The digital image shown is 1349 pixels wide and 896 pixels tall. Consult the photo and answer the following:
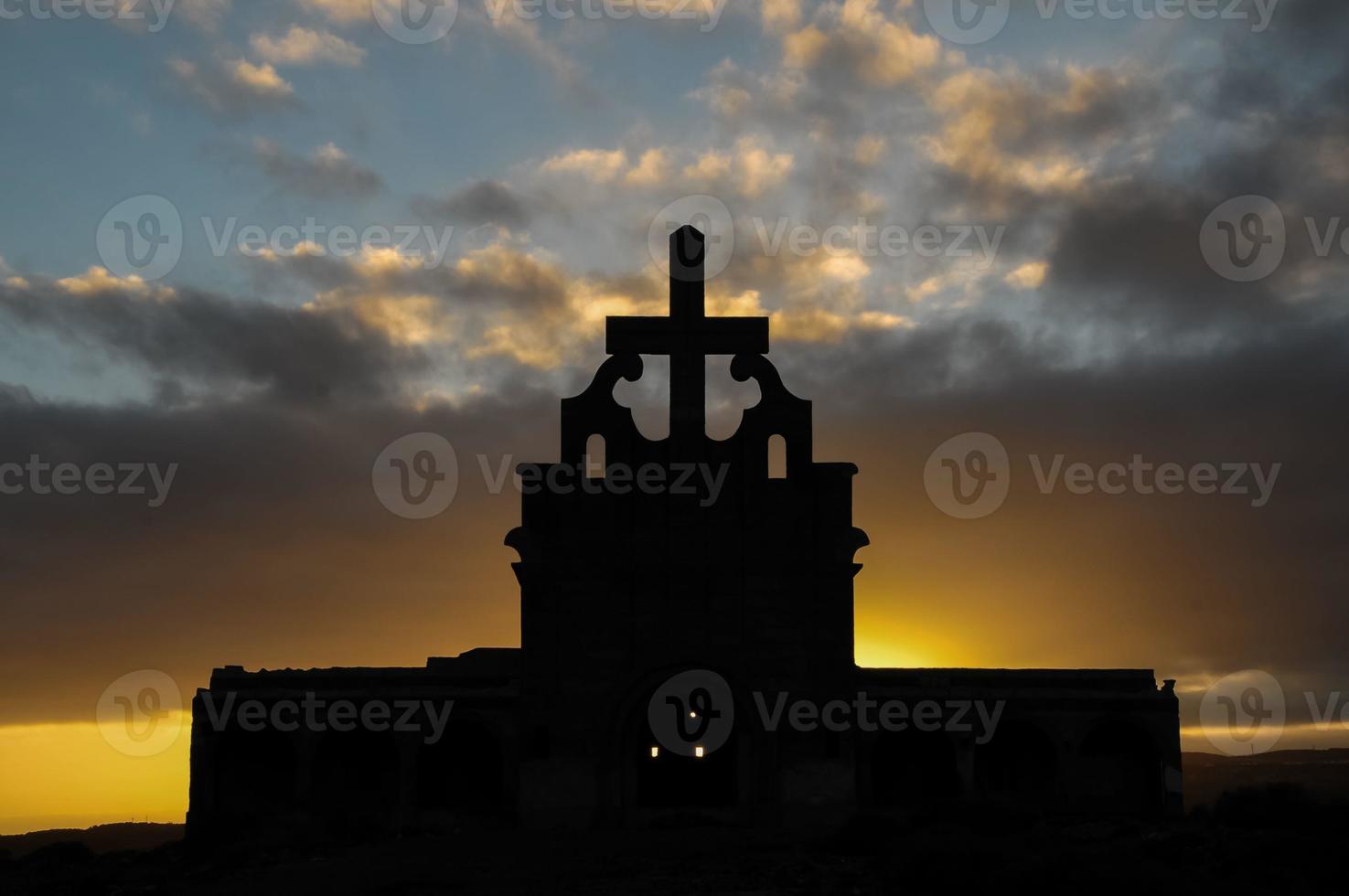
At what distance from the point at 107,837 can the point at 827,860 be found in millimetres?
62973

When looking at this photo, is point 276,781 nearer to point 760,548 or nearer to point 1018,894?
point 760,548

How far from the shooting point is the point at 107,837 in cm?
8344

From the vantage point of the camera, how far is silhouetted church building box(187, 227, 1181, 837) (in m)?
40.5

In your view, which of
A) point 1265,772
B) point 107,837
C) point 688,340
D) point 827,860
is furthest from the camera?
point 1265,772

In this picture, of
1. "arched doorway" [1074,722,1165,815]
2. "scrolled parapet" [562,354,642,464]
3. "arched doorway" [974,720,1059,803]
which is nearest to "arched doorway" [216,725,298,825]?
"scrolled parapet" [562,354,642,464]

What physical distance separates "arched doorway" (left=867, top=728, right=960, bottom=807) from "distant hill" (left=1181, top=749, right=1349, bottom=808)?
56320mm

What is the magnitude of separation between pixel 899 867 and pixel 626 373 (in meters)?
18.0

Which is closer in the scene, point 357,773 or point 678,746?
point 678,746

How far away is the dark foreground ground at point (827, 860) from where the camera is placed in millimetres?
27266

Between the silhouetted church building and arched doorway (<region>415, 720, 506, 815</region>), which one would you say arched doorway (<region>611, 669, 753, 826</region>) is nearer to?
the silhouetted church building

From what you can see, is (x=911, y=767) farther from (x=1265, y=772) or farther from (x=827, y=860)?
(x=1265, y=772)

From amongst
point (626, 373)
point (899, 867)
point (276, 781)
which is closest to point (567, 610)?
point (626, 373)

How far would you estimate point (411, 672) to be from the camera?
1674 inches

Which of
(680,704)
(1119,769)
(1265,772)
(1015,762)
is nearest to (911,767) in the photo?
(1015,762)
